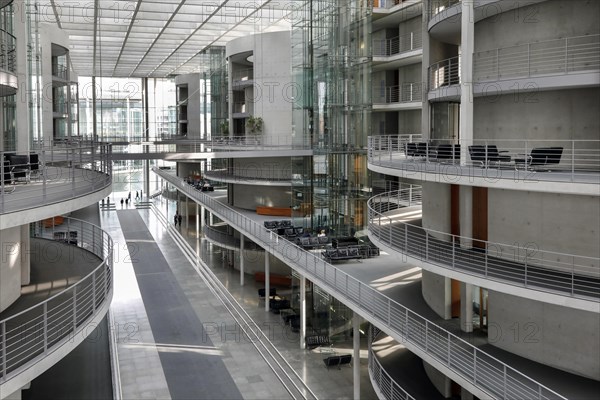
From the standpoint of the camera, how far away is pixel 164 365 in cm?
1290

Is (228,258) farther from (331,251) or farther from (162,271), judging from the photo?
(331,251)

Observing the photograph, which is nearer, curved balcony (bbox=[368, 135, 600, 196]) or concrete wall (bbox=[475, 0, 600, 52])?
curved balcony (bbox=[368, 135, 600, 196])

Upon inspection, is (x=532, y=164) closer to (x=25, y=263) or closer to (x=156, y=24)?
(x=25, y=263)

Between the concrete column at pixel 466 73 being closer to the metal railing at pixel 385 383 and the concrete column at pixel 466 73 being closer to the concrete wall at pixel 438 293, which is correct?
the concrete wall at pixel 438 293

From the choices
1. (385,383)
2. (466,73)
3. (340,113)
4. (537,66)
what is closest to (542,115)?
(537,66)

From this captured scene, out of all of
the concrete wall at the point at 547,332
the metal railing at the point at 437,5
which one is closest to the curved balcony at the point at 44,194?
the concrete wall at the point at 547,332

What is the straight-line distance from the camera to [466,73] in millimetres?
8297

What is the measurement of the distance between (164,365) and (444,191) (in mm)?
7179

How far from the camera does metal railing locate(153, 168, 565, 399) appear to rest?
21.9 feet

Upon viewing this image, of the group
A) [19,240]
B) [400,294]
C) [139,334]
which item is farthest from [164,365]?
[19,240]

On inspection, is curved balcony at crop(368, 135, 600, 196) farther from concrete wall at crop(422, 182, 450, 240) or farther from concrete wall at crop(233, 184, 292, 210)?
concrete wall at crop(233, 184, 292, 210)

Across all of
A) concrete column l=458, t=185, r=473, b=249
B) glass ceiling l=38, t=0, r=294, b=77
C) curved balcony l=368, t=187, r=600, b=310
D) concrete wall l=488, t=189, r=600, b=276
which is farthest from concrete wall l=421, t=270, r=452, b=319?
glass ceiling l=38, t=0, r=294, b=77

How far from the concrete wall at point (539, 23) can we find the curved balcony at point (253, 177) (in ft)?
40.9

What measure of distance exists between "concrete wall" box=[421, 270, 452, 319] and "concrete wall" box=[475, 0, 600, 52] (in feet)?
11.8
